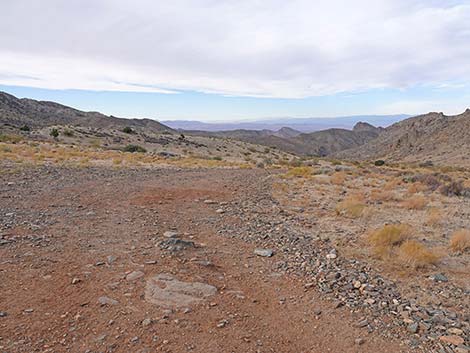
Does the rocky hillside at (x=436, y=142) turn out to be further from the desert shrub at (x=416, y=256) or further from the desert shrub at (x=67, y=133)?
the desert shrub at (x=416, y=256)

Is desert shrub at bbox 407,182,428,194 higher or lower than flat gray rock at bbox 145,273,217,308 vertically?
higher

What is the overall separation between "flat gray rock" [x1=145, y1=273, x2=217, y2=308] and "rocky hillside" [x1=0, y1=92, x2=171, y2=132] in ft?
240

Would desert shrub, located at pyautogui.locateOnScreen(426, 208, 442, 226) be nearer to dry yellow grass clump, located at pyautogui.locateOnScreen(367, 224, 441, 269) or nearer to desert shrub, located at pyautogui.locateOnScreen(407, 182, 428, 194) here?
dry yellow grass clump, located at pyautogui.locateOnScreen(367, 224, 441, 269)

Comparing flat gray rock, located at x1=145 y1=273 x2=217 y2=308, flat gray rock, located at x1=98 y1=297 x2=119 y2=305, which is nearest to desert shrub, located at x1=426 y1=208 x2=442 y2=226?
flat gray rock, located at x1=145 y1=273 x2=217 y2=308

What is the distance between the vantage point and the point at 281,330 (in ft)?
14.7

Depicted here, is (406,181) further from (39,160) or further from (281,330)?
(39,160)

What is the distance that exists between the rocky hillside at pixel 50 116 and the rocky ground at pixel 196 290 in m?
70.6

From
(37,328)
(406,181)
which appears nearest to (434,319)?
(37,328)

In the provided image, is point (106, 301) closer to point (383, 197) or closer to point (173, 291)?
point (173, 291)

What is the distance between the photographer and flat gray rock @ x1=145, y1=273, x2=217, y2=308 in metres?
4.93

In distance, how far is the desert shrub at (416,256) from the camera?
6277 millimetres

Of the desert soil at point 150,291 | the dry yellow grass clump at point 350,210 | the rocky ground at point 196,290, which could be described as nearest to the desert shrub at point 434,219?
the dry yellow grass clump at point 350,210

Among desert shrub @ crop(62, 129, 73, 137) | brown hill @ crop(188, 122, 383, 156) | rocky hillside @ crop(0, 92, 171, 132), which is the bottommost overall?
brown hill @ crop(188, 122, 383, 156)

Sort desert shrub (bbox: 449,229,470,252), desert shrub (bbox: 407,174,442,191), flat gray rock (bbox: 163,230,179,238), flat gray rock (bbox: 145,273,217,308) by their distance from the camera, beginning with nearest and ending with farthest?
1. flat gray rock (bbox: 145,273,217,308)
2. desert shrub (bbox: 449,229,470,252)
3. flat gray rock (bbox: 163,230,179,238)
4. desert shrub (bbox: 407,174,442,191)
